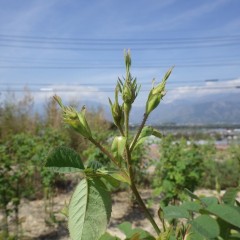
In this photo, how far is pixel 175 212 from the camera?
0.65 m

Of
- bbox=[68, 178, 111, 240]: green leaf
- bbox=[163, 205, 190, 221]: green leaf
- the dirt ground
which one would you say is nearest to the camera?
bbox=[68, 178, 111, 240]: green leaf

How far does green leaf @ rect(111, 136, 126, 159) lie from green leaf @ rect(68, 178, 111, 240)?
0.04 meters

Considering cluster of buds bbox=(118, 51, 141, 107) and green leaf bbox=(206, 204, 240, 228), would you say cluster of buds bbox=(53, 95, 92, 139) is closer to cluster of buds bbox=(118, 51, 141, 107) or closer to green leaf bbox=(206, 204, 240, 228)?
cluster of buds bbox=(118, 51, 141, 107)

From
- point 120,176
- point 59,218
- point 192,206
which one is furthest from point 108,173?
point 59,218

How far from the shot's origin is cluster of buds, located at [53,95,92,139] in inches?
20.3

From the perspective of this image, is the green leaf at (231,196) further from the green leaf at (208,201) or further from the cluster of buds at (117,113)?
the cluster of buds at (117,113)

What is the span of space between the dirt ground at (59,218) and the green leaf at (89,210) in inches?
173

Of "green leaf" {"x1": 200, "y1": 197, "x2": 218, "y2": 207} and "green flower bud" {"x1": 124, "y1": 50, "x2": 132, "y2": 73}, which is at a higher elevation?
"green flower bud" {"x1": 124, "y1": 50, "x2": 132, "y2": 73}

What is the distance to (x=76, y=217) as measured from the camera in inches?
19.7

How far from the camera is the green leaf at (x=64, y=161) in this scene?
20.1 inches

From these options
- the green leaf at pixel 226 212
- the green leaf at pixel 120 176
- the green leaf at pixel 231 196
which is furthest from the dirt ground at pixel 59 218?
the green leaf at pixel 120 176

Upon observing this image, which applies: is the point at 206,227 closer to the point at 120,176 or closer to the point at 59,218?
the point at 120,176

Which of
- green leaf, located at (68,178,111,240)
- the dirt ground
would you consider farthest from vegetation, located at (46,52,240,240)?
the dirt ground

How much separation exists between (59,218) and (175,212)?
5736 mm
